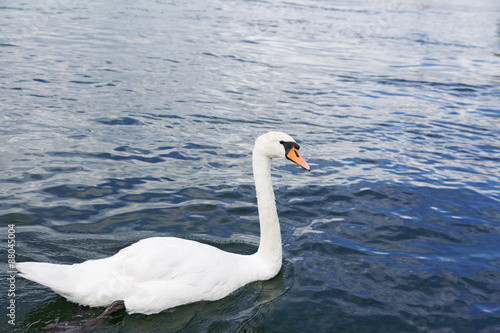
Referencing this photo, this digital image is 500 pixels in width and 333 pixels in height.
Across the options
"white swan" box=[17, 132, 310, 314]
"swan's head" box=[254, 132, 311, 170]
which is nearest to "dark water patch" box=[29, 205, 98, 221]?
"white swan" box=[17, 132, 310, 314]

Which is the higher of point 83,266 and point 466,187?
point 83,266

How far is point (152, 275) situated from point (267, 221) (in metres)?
1.43

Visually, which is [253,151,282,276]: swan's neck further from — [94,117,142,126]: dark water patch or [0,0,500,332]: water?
[94,117,142,126]: dark water patch

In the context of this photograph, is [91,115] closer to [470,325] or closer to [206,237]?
[206,237]

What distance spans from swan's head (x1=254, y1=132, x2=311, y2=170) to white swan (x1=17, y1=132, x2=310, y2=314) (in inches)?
0.6

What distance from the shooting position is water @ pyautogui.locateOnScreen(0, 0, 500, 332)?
554 cm

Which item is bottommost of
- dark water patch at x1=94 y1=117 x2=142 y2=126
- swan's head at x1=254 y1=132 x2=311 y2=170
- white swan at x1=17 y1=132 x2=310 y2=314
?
dark water patch at x1=94 y1=117 x2=142 y2=126

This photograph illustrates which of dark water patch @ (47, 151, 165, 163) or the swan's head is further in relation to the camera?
dark water patch @ (47, 151, 165, 163)

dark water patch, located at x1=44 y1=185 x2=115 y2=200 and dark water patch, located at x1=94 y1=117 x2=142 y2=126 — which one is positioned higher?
dark water patch, located at x1=94 y1=117 x2=142 y2=126

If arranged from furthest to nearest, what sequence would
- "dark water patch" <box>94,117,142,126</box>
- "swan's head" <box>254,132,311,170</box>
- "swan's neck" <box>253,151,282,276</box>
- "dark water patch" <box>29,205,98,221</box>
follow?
1. "dark water patch" <box>94,117,142,126</box>
2. "dark water patch" <box>29,205,98,221</box>
3. "swan's neck" <box>253,151,282,276</box>
4. "swan's head" <box>254,132,311,170</box>

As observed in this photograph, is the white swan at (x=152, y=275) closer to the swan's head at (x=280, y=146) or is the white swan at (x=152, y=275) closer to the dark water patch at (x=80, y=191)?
the swan's head at (x=280, y=146)

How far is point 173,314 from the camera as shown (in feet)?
16.6

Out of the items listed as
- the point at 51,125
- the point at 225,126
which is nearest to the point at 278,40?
the point at 225,126

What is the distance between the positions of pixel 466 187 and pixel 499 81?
11.0 m
